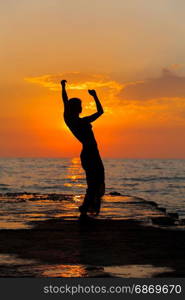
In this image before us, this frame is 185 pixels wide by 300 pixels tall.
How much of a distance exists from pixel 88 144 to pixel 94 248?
10.2 ft

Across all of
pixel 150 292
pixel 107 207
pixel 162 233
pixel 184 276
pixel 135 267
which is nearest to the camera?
pixel 150 292

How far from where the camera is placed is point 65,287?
5277 millimetres

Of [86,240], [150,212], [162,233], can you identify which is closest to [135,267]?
[86,240]

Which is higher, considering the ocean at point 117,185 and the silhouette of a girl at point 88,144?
the silhouette of a girl at point 88,144

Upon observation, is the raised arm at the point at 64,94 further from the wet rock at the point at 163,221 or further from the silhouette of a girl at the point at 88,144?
the wet rock at the point at 163,221

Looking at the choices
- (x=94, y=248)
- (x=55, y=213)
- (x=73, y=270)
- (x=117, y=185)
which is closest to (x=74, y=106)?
(x=94, y=248)

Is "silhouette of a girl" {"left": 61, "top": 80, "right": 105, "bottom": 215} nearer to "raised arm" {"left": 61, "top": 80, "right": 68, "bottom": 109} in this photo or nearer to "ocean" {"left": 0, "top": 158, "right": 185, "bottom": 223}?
"raised arm" {"left": 61, "top": 80, "right": 68, "bottom": 109}

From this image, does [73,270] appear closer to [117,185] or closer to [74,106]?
[74,106]

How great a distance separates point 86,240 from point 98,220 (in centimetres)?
271

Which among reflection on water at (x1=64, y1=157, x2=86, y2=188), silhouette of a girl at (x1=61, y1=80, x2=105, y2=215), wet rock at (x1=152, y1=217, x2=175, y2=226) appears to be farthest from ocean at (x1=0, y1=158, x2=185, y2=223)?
silhouette of a girl at (x1=61, y1=80, x2=105, y2=215)

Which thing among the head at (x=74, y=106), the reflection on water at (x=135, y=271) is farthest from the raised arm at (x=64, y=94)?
the reflection on water at (x=135, y=271)

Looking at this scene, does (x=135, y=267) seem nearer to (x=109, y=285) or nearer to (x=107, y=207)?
(x=109, y=285)

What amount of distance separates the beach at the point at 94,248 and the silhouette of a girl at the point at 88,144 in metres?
0.54

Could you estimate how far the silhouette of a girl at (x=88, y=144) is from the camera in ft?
33.0
